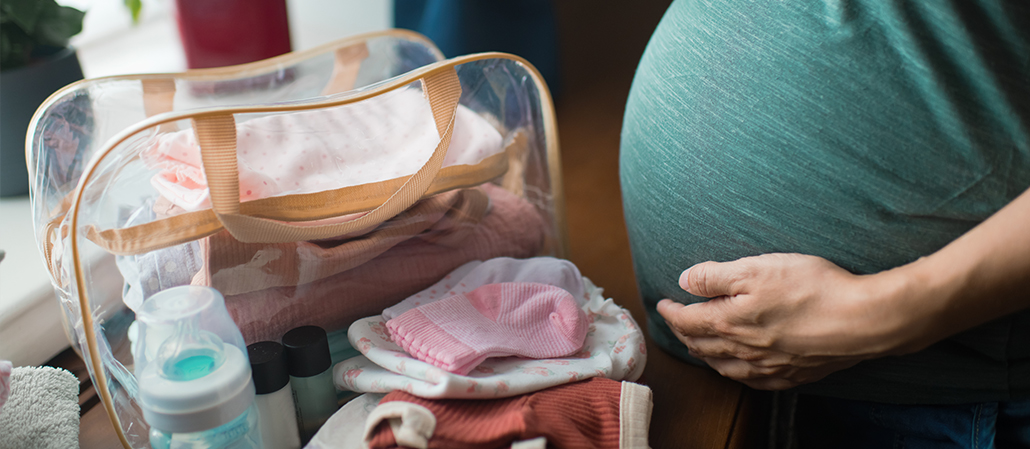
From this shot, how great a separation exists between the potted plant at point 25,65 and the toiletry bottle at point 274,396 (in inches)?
20.2

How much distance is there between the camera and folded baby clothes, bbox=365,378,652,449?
0.47m

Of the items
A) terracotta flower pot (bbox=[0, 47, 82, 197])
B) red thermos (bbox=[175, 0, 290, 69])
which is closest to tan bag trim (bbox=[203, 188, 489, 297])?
terracotta flower pot (bbox=[0, 47, 82, 197])

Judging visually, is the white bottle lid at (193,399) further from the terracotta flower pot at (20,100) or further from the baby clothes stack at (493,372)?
the terracotta flower pot at (20,100)

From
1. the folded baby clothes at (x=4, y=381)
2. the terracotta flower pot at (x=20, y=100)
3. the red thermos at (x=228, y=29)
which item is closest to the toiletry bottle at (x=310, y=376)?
the folded baby clothes at (x=4, y=381)

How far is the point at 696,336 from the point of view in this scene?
0.63m

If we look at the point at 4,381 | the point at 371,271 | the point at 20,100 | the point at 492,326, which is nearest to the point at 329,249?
the point at 371,271

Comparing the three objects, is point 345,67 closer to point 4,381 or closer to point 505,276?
point 505,276

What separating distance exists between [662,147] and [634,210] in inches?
3.5

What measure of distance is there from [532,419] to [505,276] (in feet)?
0.67

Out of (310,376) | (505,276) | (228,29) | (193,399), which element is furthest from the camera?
(228,29)

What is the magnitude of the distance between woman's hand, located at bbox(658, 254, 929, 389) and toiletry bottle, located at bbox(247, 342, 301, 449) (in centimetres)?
36

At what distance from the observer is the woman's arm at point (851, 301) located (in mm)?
442

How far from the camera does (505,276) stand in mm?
666

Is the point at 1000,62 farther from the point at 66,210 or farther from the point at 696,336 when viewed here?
the point at 66,210
